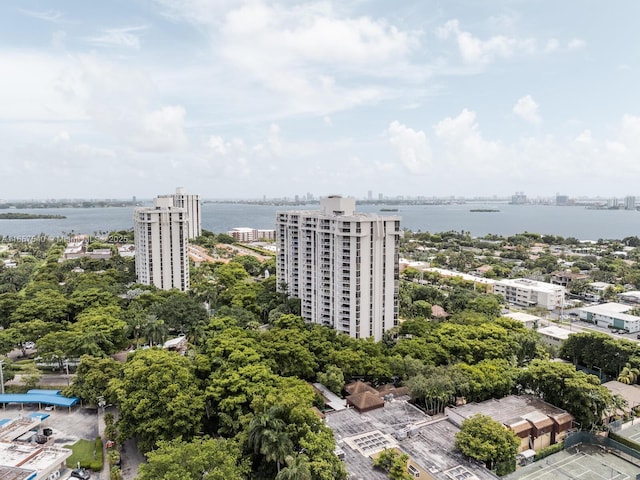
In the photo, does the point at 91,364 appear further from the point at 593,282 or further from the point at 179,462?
the point at 593,282

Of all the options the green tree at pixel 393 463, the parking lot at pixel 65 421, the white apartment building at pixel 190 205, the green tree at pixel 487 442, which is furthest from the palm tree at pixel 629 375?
the white apartment building at pixel 190 205

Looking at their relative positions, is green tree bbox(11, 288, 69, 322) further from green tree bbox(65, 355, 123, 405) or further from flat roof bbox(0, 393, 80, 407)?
green tree bbox(65, 355, 123, 405)

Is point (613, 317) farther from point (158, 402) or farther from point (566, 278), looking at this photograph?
point (158, 402)

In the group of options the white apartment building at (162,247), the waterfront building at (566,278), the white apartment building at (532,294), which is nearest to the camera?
the white apartment building at (162,247)

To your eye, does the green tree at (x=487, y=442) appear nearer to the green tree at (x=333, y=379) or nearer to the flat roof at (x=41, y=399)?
the green tree at (x=333, y=379)

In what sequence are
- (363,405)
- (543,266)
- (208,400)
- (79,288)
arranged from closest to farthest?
(208,400)
(363,405)
(79,288)
(543,266)

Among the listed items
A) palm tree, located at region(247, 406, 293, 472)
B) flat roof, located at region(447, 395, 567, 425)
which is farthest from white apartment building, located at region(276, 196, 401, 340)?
palm tree, located at region(247, 406, 293, 472)

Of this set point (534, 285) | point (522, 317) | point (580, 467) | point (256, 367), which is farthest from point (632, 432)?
point (534, 285)

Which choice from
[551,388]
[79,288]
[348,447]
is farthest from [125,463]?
[79,288]
